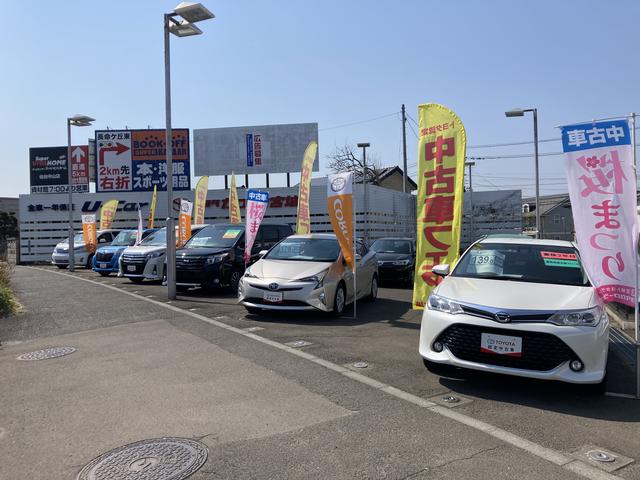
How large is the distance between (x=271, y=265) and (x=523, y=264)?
15.4 ft

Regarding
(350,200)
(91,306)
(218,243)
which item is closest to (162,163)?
(218,243)

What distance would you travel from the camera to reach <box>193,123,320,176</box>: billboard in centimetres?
3000

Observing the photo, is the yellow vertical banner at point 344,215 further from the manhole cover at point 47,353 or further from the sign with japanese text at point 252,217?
the manhole cover at point 47,353

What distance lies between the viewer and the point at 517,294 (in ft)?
16.6

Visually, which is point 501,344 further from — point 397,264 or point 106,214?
point 106,214

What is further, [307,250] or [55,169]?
[55,169]

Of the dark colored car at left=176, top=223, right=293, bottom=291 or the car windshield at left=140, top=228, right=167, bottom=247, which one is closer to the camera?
the dark colored car at left=176, top=223, right=293, bottom=291

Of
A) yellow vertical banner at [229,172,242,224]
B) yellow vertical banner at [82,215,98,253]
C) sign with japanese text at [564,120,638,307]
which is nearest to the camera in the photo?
sign with japanese text at [564,120,638,307]

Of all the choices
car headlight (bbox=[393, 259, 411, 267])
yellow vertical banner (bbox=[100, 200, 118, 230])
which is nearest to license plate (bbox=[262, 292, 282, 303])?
car headlight (bbox=[393, 259, 411, 267])

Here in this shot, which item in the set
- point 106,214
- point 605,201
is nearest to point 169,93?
point 605,201

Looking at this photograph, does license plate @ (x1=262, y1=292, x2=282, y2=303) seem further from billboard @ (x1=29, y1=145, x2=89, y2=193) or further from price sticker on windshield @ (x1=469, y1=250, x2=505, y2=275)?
billboard @ (x1=29, y1=145, x2=89, y2=193)

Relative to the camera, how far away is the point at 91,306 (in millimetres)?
10461

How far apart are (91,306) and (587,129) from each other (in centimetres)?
953

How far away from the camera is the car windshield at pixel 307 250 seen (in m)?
9.59
